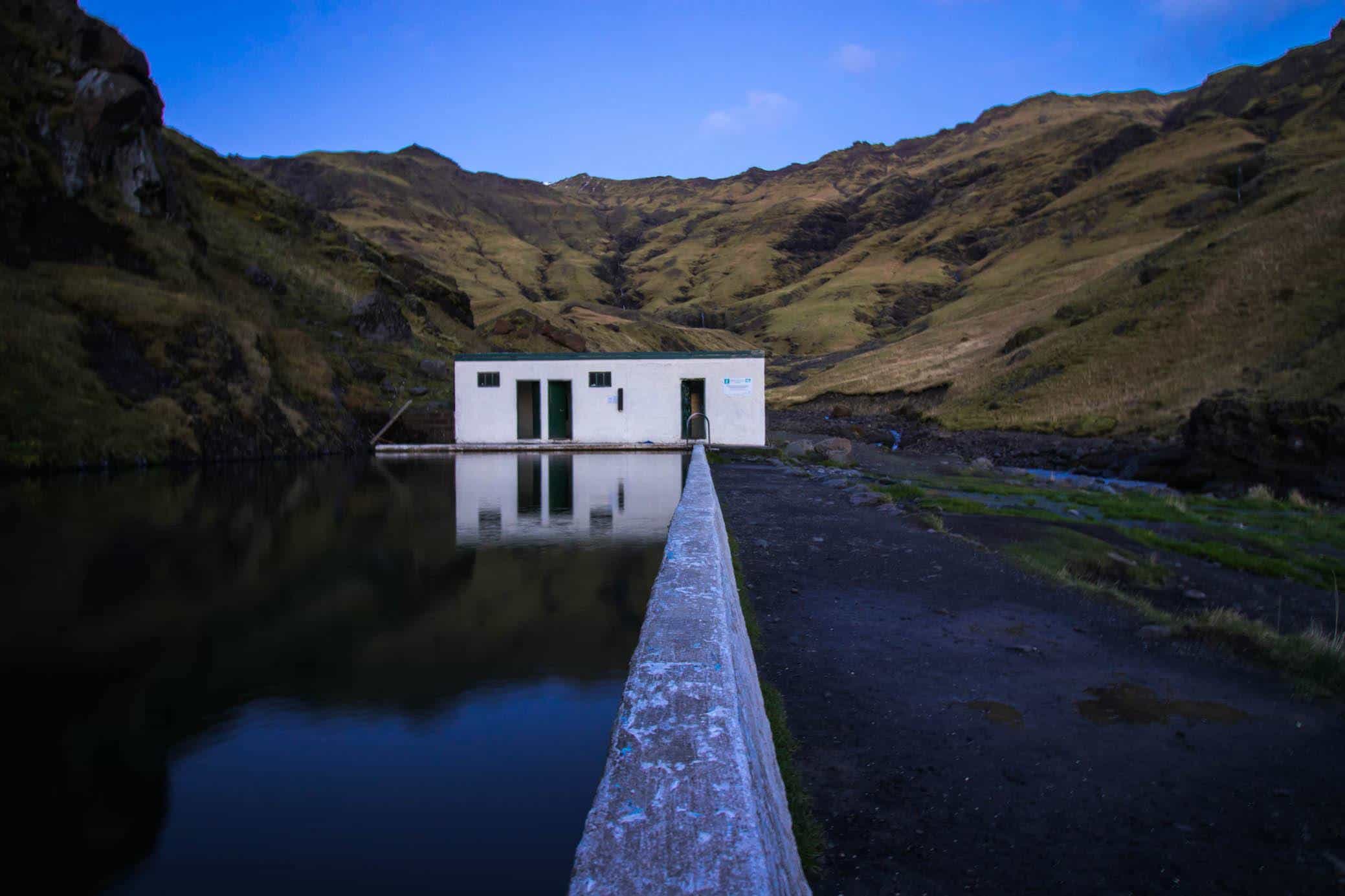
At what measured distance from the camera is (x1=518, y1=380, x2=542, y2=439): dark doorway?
31.8 meters

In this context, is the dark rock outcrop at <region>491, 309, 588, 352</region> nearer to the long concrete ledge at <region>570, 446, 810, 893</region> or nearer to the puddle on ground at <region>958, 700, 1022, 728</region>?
the puddle on ground at <region>958, 700, 1022, 728</region>

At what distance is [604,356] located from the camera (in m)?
29.3

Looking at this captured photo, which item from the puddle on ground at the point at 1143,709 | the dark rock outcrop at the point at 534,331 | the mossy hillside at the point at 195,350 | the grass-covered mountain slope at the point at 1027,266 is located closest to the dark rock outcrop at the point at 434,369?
the mossy hillside at the point at 195,350

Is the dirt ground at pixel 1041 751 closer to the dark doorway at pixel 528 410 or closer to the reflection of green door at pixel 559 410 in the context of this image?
the reflection of green door at pixel 559 410

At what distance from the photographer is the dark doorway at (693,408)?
29484 millimetres

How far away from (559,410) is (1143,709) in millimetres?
27210

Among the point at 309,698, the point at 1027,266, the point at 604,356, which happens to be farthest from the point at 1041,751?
the point at 1027,266

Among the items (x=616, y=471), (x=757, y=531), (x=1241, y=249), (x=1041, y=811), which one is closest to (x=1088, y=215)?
(x=1241, y=249)

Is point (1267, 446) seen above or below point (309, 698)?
above

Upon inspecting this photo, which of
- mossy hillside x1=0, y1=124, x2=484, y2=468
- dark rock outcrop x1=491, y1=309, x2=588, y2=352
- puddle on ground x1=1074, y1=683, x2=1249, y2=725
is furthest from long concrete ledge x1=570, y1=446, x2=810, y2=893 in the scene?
dark rock outcrop x1=491, y1=309, x2=588, y2=352

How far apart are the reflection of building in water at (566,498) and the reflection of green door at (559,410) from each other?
604 centimetres

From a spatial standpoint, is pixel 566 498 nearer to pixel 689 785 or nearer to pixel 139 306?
pixel 689 785

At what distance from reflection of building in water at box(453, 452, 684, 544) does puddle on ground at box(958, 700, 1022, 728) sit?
6317 mm

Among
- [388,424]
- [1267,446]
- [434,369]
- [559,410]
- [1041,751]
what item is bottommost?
[1041,751]
